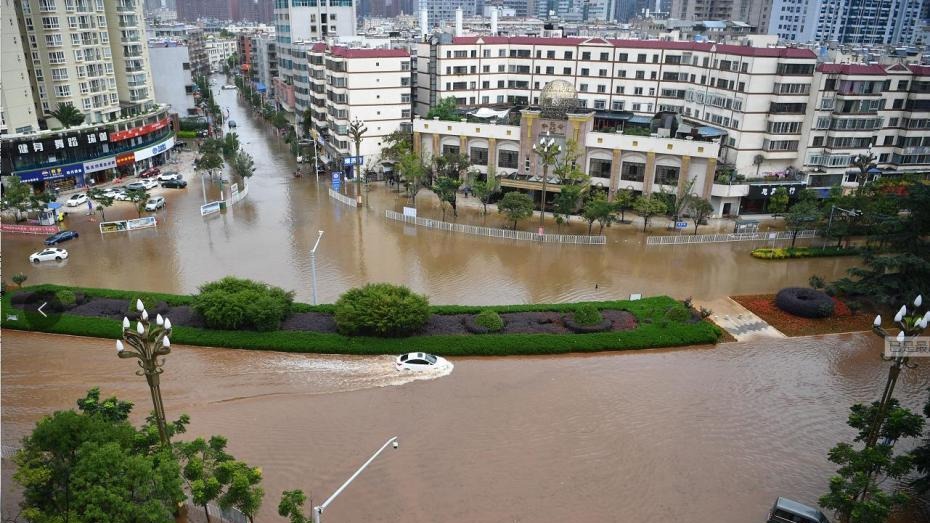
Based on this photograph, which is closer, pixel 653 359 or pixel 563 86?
pixel 653 359

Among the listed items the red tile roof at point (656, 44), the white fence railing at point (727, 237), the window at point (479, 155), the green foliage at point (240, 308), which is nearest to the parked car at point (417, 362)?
the green foliage at point (240, 308)

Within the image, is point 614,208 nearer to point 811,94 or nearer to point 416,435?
point 811,94

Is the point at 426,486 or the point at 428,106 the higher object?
the point at 428,106

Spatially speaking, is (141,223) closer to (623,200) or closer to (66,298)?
(66,298)

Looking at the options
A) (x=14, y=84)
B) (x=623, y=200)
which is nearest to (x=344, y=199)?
(x=623, y=200)

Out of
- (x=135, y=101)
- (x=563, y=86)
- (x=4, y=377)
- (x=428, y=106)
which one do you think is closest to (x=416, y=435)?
(x=4, y=377)

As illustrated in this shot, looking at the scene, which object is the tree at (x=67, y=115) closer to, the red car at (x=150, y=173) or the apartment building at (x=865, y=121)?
the red car at (x=150, y=173)

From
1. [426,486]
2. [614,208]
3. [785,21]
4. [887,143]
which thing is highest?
[785,21]
